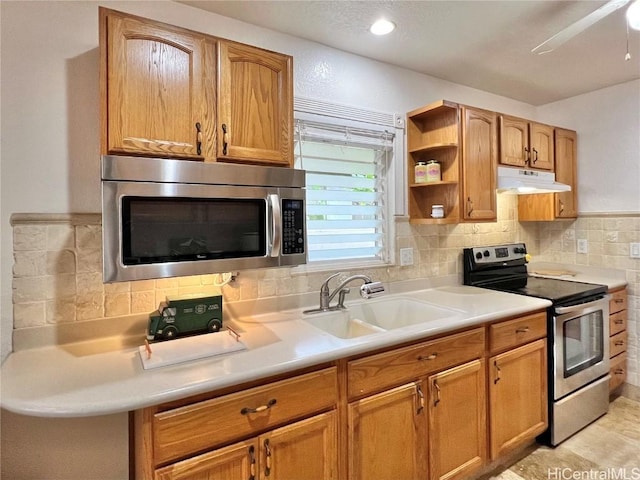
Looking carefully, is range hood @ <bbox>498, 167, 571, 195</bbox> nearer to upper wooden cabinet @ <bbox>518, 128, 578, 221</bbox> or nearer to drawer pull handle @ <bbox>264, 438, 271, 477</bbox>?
upper wooden cabinet @ <bbox>518, 128, 578, 221</bbox>

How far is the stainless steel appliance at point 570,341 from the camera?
7.06 ft

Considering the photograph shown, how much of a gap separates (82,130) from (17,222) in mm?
443

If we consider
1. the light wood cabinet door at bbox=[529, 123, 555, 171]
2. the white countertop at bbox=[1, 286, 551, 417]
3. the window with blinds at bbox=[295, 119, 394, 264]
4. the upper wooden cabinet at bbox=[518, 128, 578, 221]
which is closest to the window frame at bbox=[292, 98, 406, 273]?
the window with blinds at bbox=[295, 119, 394, 264]

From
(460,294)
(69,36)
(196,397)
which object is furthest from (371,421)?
(69,36)

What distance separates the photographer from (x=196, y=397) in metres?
1.14

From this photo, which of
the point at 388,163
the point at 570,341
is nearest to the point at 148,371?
the point at 388,163

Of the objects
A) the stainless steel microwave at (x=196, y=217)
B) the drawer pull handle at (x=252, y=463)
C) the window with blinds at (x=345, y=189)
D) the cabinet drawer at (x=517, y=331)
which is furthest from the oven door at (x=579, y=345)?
the drawer pull handle at (x=252, y=463)

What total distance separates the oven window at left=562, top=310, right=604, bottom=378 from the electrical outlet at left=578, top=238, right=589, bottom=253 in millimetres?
833

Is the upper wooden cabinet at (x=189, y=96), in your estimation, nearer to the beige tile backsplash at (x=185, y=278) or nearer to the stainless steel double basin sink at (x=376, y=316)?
the beige tile backsplash at (x=185, y=278)

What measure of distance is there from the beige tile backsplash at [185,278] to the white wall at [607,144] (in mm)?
149

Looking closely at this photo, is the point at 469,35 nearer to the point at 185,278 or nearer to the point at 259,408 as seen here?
the point at 185,278

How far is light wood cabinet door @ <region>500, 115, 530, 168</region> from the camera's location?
2453 mm

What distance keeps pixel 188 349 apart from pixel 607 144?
3.42 meters

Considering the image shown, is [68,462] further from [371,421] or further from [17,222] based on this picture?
[371,421]
